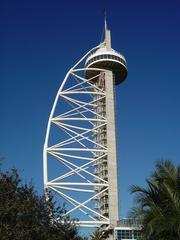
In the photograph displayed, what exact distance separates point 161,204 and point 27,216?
6054 mm

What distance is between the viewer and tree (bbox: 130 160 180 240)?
20531mm

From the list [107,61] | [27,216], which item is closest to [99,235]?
[107,61]

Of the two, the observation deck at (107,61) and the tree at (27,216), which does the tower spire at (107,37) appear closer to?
the observation deck at (107,61)

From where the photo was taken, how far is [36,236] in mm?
23109

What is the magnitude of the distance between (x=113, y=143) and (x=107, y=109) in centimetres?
779

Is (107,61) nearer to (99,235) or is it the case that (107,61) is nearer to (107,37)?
(107,37)

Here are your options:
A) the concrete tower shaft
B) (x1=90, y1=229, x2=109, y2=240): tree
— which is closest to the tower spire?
the concrete tower shaft

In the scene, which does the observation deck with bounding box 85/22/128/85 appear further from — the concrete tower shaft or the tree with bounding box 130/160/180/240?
the tree with bounding box 130/160/180/240

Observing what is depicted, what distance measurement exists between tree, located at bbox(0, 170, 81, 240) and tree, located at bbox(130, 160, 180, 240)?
14.7ft

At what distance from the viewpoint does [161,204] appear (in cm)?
2181

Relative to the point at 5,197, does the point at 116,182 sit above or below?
above

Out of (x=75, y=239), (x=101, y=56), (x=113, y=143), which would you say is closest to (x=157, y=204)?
(x=75, y=239)

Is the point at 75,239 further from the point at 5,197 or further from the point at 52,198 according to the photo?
the point at 5,197

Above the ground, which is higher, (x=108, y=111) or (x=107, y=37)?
(x=107, y=37)
